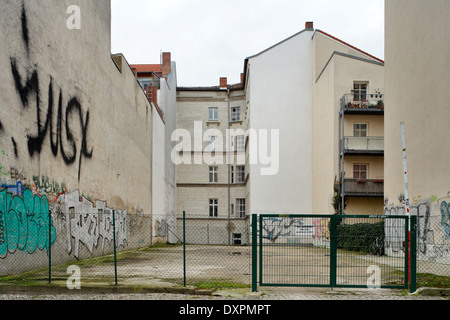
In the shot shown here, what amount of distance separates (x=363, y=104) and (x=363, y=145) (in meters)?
2.74

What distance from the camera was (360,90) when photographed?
29328 millimetres

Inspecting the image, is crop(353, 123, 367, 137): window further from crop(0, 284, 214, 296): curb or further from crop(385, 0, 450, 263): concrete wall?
crop(0, 284, 214, 296): curb

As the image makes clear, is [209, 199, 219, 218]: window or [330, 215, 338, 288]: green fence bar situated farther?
[209, 199, 219, 218]: window

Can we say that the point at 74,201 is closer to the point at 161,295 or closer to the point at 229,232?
the point at 161,295

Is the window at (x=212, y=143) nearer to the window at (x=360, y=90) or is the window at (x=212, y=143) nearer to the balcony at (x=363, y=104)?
the window at (x=360, y=90)

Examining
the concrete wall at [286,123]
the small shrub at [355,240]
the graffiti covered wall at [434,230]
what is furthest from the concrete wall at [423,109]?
the concrete wall at [286,123]

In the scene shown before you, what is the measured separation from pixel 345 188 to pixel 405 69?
1076cm

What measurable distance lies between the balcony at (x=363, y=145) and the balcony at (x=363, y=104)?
1768 millimetres

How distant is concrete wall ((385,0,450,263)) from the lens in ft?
48.5

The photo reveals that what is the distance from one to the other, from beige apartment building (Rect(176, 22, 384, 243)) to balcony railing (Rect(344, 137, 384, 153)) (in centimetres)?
6

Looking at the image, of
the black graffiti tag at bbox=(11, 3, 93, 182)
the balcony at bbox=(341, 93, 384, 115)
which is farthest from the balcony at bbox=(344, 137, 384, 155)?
the black graffiti tag at bbox=(11, 3, 93, 182)

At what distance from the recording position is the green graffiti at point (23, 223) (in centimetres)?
1059

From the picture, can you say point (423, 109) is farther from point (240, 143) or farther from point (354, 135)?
point (240, 143)

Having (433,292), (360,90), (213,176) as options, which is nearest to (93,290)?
(433,292)
